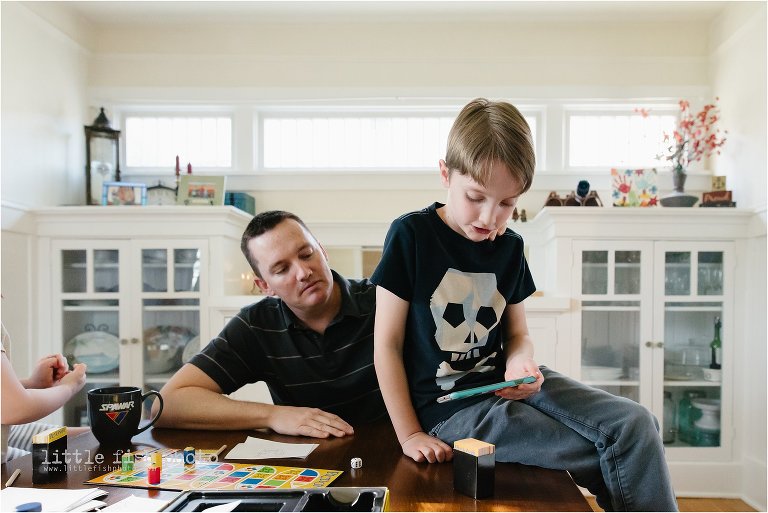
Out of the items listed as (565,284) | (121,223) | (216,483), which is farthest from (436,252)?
(121,223)

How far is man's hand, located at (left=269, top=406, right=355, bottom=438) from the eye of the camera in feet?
4.34

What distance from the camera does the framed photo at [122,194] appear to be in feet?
11.1

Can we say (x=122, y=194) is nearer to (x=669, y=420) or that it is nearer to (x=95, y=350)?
(x=95, y=350)

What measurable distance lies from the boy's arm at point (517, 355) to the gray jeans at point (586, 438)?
0.05 meters

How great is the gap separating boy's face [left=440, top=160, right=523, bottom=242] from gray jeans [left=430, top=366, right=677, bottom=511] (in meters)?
0.33

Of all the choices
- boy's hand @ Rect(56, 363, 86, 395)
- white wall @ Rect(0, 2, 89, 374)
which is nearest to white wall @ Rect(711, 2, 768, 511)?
boy's hand @ Rect(56, 363, 86, 395)

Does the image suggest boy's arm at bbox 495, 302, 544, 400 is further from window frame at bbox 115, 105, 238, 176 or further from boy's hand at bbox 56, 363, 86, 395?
window frame at bbox 115, 105, 238, 176

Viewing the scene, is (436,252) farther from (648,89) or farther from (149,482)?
(648,89)

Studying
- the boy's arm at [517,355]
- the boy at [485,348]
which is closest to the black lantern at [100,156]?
the boy at [485,348]

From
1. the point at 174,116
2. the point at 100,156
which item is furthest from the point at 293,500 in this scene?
the point at 174,116

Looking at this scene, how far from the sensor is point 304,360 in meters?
1.62

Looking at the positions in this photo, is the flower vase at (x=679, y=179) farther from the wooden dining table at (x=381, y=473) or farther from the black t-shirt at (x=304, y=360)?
the wooden dining table at (x=381, y=473)

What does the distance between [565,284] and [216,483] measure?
2.51m

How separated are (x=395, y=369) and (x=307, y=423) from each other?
0.77 ft
